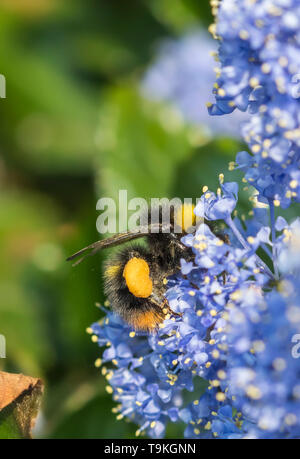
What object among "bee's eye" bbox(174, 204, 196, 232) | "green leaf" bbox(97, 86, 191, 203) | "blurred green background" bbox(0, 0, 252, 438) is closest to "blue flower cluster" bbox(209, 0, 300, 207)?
"bee's eye" bbox(174, 204, 196, 232)

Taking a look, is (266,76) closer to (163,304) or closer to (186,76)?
(163,304)

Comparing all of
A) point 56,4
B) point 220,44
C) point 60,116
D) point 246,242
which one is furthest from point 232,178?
point 56,4

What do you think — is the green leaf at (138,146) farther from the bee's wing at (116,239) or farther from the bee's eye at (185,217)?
the bee's wing at (116,239)

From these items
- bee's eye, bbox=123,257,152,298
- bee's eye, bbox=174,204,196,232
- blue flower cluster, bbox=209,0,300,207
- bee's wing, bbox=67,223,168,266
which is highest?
blue flower cluster, bbox=209,0,300,207

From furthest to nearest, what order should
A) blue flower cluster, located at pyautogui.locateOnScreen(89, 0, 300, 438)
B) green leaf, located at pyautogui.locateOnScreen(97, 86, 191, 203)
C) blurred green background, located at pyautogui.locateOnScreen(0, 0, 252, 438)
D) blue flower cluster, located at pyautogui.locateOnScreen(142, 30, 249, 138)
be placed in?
blue flower cluster, located at pyautogui.locateOnScreen(142, 30, 249, 138), green leaf, located at pyautogui.locateOnScreen(97, 86, 191, 203), blurred green background, located at pyautogui.locateOnScreen(0, 0, 252, 438), blue flower cluster, located at pyautogui.locateOnScreen(89, 0, 300, 438)

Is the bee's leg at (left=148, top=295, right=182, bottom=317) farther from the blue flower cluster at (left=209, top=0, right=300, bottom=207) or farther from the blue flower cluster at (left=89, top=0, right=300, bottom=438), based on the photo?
the blue flower cluster at (left=209, top=0, right=300, bottom=207)

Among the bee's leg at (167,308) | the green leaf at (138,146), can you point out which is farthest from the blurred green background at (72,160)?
the bee's leg at (167,308)

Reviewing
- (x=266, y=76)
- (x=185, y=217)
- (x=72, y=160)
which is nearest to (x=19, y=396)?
(x=185, y=217)
